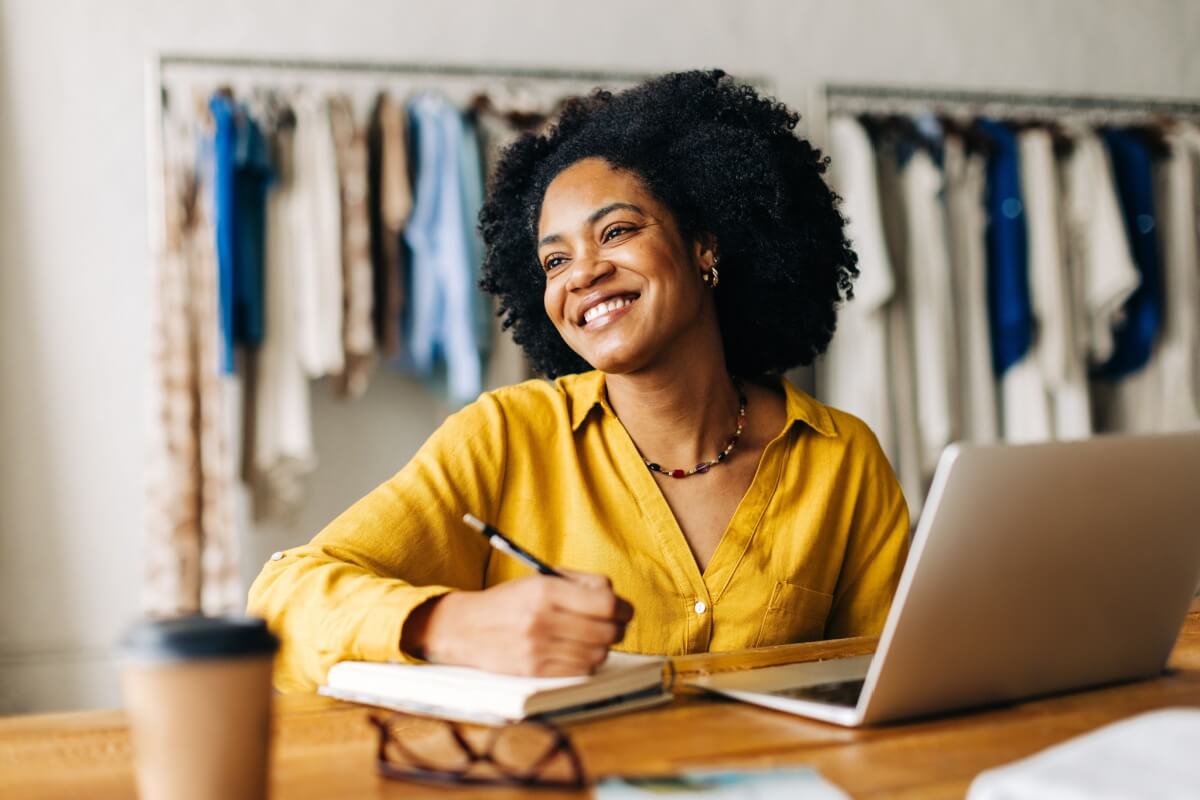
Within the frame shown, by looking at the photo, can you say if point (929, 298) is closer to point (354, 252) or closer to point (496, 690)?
point (354, 252)

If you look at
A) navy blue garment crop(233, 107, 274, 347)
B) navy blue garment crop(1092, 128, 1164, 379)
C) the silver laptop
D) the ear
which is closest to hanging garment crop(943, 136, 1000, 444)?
navy blue garment crop(1092, 128, 1164, 379)

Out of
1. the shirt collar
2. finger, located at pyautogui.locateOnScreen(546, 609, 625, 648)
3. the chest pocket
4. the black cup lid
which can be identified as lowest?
the chest pocket

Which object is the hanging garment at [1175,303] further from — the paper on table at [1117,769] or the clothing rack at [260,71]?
the paper on table at [1117,769]

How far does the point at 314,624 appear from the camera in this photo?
1103mm

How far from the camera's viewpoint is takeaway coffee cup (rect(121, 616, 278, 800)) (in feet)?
1.86

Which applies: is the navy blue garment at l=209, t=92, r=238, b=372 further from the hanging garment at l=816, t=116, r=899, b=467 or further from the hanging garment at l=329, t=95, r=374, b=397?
the hanging garment at l=816, t=116, r=899, b=467

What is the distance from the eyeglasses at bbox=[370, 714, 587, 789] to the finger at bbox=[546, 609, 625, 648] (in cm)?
8

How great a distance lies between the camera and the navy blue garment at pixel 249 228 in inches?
119

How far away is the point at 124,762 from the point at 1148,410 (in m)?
3.80

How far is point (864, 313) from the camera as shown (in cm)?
345

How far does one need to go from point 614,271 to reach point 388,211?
5.26 feet

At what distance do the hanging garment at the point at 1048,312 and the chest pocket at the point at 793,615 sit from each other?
2273mm

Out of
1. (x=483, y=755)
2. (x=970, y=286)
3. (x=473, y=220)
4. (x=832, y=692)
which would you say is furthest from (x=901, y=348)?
(x=483, y=755)

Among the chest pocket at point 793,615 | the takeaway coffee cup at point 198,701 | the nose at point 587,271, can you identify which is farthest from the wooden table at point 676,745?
the nose at point 587,271
